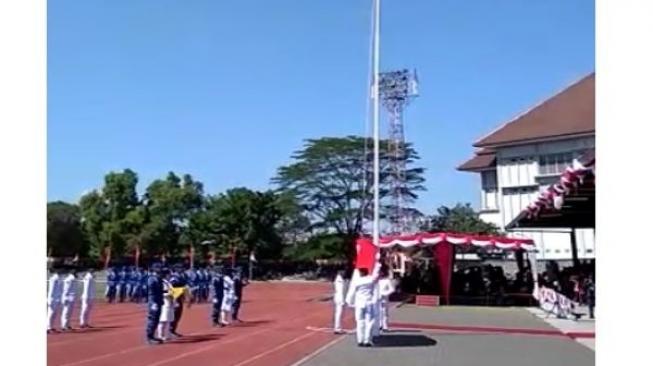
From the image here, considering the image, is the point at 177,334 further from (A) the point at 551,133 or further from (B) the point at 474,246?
(A) the point at 551,133

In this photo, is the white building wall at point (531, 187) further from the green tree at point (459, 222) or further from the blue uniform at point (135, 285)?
the blue uniform at point (135, 285)

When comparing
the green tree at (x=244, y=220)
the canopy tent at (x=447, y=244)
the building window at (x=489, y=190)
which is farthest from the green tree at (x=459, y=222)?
the canopy tent at (x=447, y=244)

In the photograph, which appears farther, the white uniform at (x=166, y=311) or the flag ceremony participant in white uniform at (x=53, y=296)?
the flag ceremony participant in white uniform at (x=53, y=296)

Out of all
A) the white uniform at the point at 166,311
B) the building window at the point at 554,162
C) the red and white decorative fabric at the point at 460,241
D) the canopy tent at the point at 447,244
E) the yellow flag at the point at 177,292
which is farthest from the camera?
the building window at the point at 554,162

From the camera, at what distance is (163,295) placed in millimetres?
11039

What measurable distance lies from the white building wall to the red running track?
13.8 meters

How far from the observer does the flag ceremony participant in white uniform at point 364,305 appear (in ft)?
33.6

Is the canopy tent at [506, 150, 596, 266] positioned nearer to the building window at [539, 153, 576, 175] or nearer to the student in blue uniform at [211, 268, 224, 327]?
the building window at [539, 153, 576, 175]

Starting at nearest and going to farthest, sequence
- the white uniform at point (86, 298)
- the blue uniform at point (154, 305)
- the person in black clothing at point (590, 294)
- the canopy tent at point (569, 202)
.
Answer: the blue uniform at point (154, 305) → the canopy tent at point (569, 202) → the white uniform at point (86, 298) → the person in black clothing at point (590, 294)

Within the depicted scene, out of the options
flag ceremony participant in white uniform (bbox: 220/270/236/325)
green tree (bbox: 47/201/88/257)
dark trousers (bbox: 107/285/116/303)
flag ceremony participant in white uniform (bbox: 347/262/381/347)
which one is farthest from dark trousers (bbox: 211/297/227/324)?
green tree (bbox: 47/201/88/257)

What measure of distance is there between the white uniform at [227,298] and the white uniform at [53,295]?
105 inches

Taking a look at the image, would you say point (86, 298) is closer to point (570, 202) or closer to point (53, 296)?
point (53, 296)
